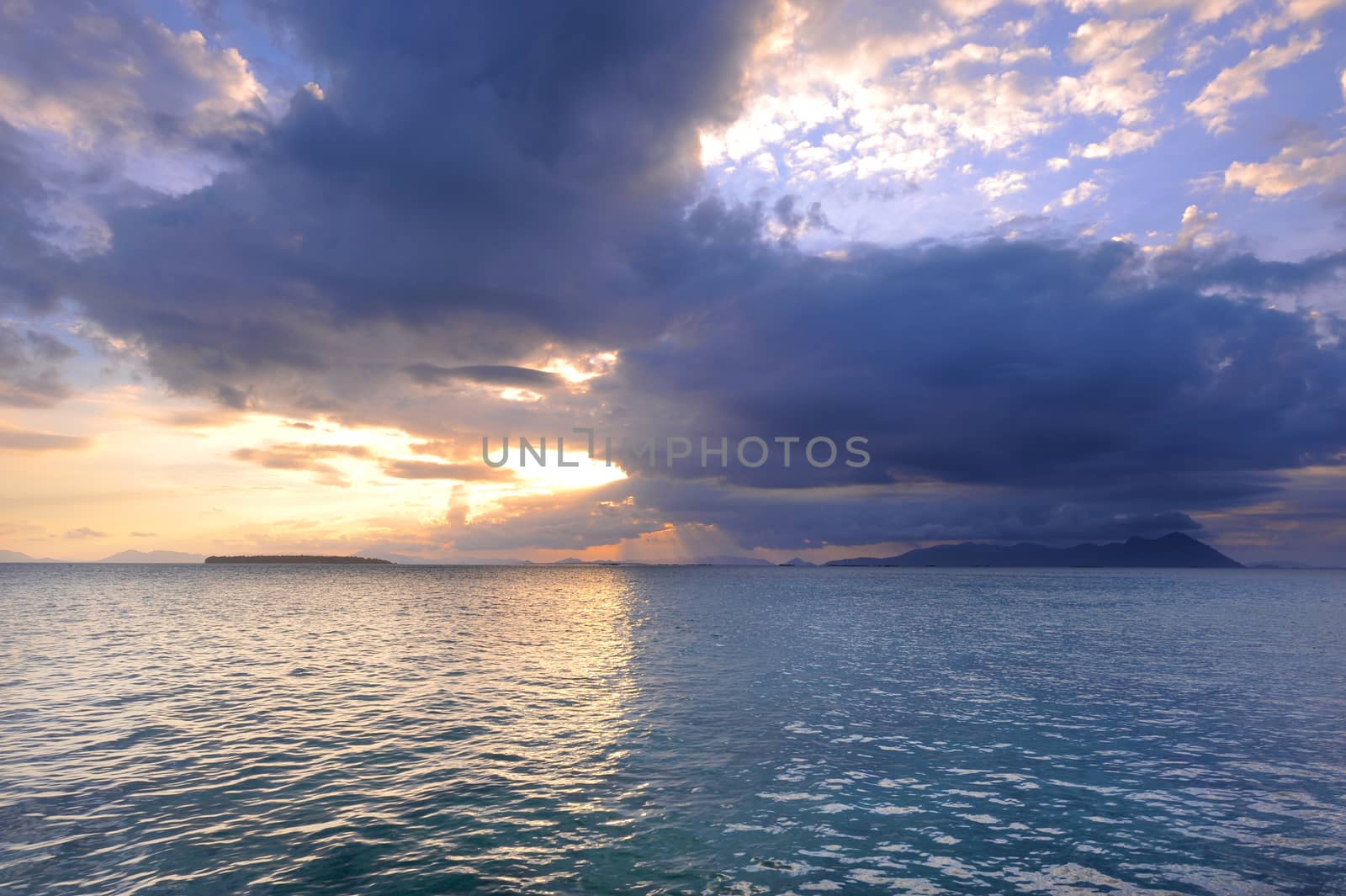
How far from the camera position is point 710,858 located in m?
18.3

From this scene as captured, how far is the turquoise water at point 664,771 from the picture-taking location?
17.8 metres

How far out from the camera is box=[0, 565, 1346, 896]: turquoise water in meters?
17.8

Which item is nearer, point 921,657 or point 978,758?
point 978,758

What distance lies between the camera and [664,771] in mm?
25969

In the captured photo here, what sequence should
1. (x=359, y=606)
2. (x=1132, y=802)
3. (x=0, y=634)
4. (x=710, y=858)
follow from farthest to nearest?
(x=359, y=606), (x=0, y=634), (x=1132, y=802), (x=710, y=858)

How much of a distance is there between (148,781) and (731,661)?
39104 millimetres

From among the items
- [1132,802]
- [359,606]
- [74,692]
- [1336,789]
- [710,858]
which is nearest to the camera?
[710,858]

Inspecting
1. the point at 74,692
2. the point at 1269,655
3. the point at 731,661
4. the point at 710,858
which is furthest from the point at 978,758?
the point at 1269,655

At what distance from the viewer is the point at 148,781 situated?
24.4 metres

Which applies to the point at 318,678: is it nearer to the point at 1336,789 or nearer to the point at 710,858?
the point at 710,858

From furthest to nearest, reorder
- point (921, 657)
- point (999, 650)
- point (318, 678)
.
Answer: point (999, 650)
point (921, 657)
point (318, 678)

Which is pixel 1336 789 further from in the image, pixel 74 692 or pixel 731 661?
pixel 74 692

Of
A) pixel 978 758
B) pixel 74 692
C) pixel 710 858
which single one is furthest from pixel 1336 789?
pixel 74 692

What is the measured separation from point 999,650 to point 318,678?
57.6 metres
